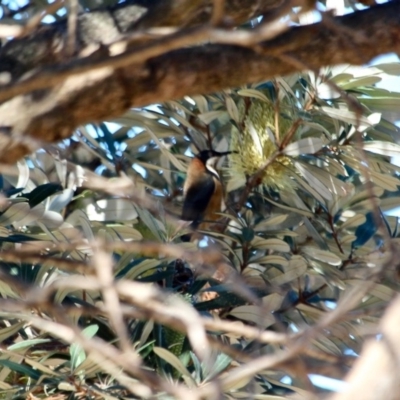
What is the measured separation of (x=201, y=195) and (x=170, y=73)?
3.63m

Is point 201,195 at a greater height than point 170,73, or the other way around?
point 170,73

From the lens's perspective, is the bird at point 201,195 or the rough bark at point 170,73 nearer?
the rough bark at point 170,73

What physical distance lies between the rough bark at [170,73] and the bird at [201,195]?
247cm

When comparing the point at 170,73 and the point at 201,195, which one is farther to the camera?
the point at 201,195

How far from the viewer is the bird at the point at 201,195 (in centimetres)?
409

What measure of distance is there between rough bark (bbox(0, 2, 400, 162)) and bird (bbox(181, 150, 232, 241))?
2468 mm

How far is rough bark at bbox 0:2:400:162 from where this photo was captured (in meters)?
1.13

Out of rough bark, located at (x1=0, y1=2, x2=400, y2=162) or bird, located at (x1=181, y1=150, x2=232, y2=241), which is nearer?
rough bark, located at (x1=0, y1=2, x2=400, y2=162)

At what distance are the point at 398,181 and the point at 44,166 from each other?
1235 mm

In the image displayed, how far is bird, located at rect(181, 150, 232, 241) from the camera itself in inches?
161

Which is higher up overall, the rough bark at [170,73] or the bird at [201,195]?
the rough bark at [170,73]

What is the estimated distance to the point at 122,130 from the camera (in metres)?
3.21

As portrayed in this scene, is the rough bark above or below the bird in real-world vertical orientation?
above

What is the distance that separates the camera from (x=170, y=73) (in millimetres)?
1190
